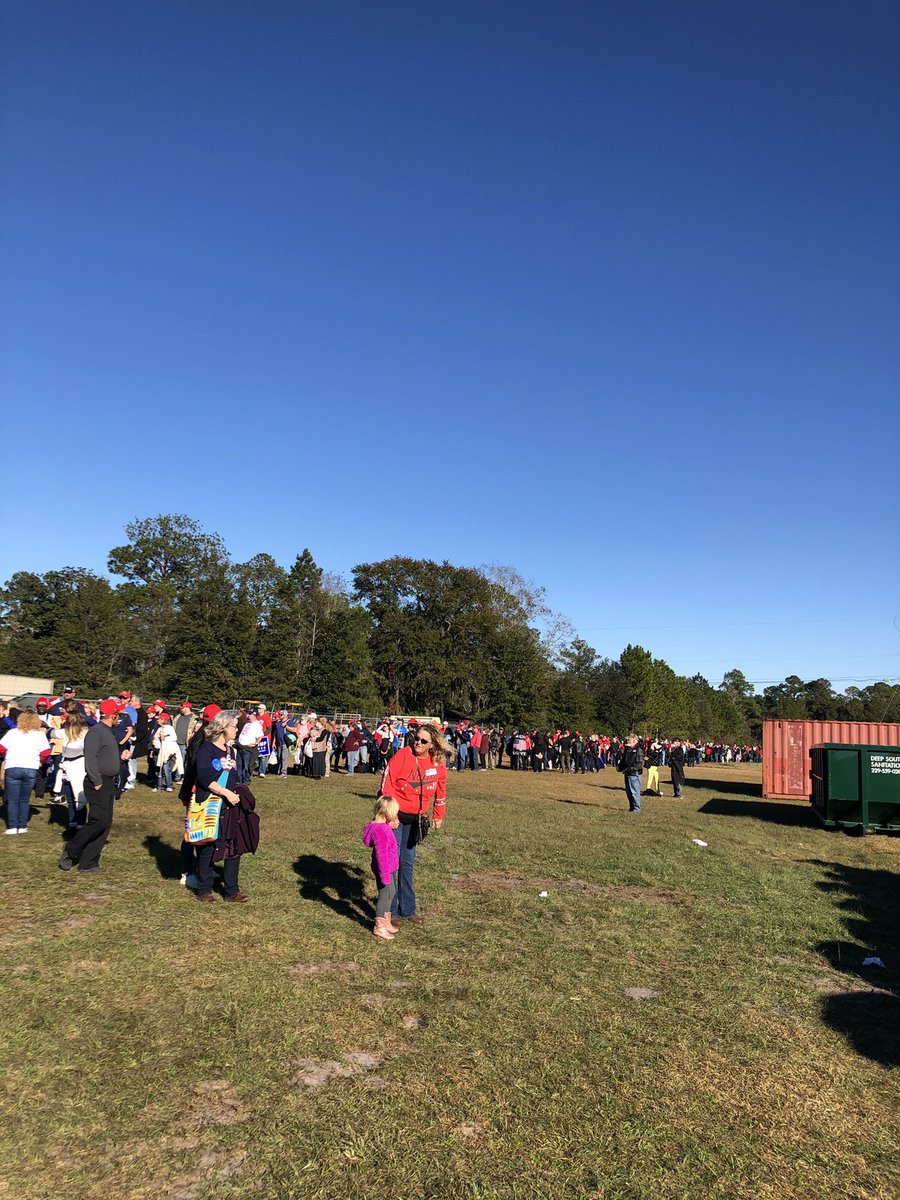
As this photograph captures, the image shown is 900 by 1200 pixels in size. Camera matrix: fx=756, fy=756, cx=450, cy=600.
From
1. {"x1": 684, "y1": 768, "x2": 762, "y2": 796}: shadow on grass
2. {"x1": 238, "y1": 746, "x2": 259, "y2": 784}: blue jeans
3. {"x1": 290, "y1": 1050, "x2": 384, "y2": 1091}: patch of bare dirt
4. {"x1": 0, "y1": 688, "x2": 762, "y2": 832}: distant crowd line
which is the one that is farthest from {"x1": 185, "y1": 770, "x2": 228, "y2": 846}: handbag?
{"x1": 684, "y1": 768, "x2": 762, "y2": 796}: shadow on grass

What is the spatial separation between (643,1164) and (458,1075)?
1129 mm

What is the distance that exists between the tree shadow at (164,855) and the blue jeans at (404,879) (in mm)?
2717

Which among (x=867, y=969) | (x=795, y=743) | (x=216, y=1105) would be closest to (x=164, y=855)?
(x=216, y=1105)

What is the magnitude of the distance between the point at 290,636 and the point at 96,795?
55.7 meters

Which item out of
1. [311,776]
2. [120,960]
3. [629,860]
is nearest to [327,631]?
[311,776]

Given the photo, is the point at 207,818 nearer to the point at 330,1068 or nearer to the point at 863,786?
the point at 330,1068

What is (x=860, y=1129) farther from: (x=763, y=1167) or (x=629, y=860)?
(x=629, y=860)

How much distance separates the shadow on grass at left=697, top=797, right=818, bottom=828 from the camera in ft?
60.2

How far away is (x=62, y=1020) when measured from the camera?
15.2 ft

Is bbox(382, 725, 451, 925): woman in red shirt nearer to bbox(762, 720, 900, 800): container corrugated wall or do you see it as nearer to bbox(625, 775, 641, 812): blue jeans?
bbox(625, 775, 641, 812): blue jeans

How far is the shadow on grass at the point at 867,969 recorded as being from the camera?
5152mm

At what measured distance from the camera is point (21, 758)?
32.2 feet

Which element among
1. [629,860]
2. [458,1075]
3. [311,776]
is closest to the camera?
[458,1075]

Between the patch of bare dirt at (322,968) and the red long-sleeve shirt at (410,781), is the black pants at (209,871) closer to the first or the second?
the red long-sleeve shirt at (410,781)
